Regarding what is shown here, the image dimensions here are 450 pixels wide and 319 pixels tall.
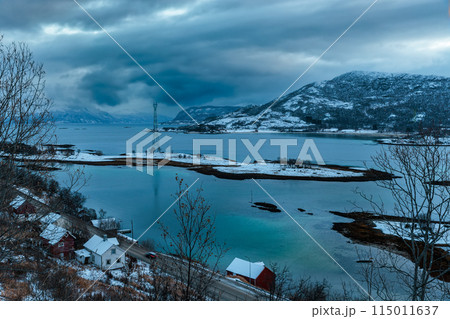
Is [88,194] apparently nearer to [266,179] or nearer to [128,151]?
[266,179]

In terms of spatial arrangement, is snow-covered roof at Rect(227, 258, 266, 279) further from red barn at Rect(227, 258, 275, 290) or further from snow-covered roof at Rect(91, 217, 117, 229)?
snow-covered roof at Rect(91, 217, 117, 229)

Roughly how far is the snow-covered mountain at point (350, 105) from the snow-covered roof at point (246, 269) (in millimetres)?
12796

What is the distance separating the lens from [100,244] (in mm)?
9398

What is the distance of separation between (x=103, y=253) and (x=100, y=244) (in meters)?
0.51

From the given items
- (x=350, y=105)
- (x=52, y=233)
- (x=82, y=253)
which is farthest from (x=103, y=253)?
(x=350, y=105)

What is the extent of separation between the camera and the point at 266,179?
66.7 feet

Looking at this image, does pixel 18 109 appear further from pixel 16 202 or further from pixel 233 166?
pixel 233 166

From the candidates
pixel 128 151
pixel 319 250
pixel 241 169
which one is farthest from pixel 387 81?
pixel 319 250

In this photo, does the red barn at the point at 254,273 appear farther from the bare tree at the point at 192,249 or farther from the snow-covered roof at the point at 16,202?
the snow-covered roof at the point at 16,202

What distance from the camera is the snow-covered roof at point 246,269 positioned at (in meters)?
7.45

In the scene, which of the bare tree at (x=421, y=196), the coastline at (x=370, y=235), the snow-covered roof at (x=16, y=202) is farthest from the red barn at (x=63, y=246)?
the coastline at (x=370, y=235)

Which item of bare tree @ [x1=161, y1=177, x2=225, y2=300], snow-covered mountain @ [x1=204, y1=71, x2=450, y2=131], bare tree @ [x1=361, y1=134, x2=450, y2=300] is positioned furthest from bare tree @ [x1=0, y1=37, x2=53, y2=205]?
snow-covered mountain @ [x1=204, y1=71, x2=450, y2=131]

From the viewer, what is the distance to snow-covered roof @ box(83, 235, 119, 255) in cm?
912

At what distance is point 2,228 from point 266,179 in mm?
17798
